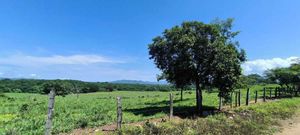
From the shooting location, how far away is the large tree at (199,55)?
818 inches

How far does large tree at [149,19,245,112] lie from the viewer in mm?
20766

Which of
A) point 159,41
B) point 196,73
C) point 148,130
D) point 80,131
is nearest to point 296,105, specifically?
point 196,73

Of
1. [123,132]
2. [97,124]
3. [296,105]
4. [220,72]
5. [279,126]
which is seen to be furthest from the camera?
[296,105]

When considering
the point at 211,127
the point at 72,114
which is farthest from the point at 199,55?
the point at 72,114

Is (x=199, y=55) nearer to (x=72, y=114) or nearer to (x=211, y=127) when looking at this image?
(x=211, y=127)

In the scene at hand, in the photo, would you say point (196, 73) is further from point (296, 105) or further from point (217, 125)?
point (296, 105)

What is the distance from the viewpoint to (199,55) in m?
21.3

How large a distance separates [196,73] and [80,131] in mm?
11104

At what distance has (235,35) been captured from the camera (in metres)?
22.9

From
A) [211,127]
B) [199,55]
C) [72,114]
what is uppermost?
[199,55]

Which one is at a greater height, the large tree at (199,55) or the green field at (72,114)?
the large tree at (199,55)

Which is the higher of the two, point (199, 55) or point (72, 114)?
point (199, 55)

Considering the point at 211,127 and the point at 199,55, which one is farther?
the point at 199,55

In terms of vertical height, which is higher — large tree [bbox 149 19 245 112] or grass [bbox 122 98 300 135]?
large tree [bbox 149 19 245 112]
